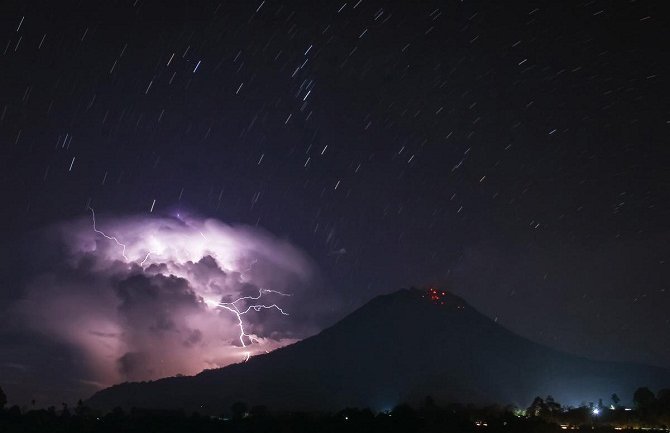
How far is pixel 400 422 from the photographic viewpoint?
84125 millimetres

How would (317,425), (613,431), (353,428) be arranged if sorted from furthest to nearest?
(613,431)
(317,425)
(353,428)

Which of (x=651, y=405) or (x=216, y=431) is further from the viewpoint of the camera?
(x=651, y=405)

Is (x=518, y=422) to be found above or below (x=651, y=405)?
below

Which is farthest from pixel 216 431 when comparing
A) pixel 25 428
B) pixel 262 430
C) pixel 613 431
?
pixel 613 431

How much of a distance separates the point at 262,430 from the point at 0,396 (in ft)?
214

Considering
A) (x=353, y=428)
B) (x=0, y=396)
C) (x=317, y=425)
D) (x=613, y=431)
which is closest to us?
(x=353, y=428)

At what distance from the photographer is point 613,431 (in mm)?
94062

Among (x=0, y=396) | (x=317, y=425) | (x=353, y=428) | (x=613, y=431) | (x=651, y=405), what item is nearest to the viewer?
(x=353, y=428)

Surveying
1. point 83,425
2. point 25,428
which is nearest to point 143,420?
point 83,425

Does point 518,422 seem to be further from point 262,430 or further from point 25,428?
point 25,428

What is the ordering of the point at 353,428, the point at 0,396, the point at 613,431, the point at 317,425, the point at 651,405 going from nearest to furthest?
the point at 353,428
the point at 317,425
the point at 613,431
the point at 651,405
the point at 0,396

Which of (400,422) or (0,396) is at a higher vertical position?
(0,396)

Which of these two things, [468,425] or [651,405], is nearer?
[468,425]

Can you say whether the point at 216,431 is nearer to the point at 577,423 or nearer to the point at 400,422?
the point at 400,422
